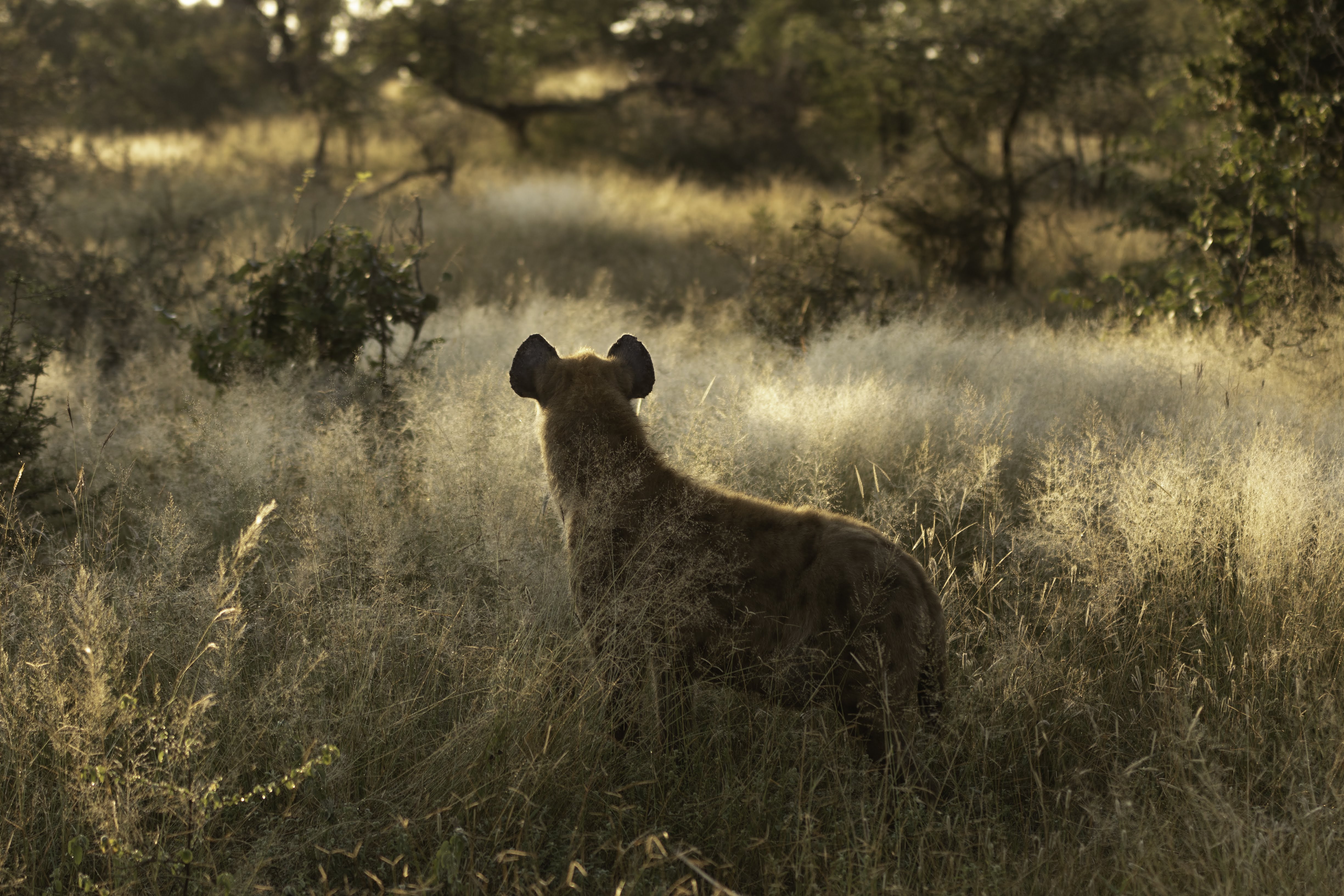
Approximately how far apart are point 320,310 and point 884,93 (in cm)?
1514

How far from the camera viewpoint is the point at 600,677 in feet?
10.7

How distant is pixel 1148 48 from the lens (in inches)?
577

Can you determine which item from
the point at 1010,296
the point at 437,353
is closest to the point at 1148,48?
the point at 1010,296

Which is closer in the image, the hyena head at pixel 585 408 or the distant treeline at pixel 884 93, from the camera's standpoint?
the hyena head at pixel 585 408

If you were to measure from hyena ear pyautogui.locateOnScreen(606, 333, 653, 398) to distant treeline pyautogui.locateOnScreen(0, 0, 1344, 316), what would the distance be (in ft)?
21.4

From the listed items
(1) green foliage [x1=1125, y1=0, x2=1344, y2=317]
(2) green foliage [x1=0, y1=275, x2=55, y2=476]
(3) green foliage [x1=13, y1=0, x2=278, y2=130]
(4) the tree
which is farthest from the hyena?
(3) green foliage [x1=13, y1=0, x2=278, y2=130]

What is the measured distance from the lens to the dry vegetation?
275 cm

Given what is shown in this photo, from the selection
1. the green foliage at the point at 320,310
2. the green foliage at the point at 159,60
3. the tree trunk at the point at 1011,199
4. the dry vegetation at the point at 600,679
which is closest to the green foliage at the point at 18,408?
the dry vegetation at the point at 600,679

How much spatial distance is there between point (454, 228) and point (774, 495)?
10477mm

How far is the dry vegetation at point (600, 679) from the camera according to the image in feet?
9.03

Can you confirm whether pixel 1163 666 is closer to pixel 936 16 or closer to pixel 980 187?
pixel 980 187

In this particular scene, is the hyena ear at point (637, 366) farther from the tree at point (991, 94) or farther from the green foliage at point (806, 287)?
the tree at point (991, 94)

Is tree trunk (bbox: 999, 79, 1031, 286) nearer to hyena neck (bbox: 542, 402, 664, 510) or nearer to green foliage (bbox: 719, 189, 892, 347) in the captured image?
green foliage (bbox: 719, 189, 892, 347)

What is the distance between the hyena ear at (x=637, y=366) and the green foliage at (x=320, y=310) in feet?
10.9
